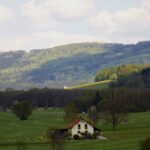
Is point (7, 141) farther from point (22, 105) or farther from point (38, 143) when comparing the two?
point (22, 105)

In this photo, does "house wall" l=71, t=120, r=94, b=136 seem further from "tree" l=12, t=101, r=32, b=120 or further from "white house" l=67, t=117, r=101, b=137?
"tree" l=12, t=101, r=32, b=120

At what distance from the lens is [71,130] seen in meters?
93.8

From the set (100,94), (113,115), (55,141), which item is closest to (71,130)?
(113,115)

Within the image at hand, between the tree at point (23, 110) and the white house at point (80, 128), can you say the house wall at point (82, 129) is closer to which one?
the white house at point (80, 128)

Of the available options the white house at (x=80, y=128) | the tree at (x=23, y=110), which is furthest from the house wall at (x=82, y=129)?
the tree at (x=23, y=110)

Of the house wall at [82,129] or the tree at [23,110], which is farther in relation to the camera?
the tree at [23,110]

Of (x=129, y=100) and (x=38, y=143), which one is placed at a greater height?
(x=129, y=100)

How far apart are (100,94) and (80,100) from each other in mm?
10159

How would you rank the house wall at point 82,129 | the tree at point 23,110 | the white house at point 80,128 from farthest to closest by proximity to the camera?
the tree at point 23,110 → the house wall at point 82,129 → the white house at point 80,128

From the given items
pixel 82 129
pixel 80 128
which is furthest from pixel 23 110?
pixel 82 129

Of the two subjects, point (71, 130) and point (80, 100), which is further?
point (80, 100)

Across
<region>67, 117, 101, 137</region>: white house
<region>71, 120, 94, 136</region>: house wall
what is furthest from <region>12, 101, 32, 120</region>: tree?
<region>71, 120, 94, 136</region>: house wall

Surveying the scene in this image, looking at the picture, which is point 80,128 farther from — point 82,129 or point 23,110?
point 23,110

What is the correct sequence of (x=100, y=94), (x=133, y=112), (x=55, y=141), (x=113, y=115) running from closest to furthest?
(x=55, y=141) < (x=113, y=115) < (x=133, y=112) < (x=100, y=94)
